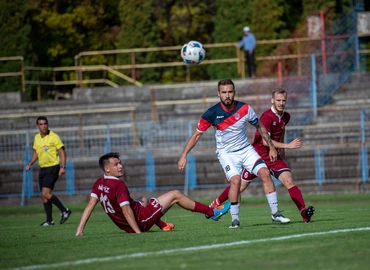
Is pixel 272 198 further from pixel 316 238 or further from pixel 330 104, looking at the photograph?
pixel 330 104

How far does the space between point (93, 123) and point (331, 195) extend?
32.6 feet

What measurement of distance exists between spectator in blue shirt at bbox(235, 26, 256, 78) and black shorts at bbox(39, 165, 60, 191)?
17.9 metres

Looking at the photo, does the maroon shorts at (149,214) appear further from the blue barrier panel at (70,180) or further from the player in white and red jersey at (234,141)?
the blue barrier panel at (70,180)

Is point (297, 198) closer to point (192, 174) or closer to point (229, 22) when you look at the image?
point (192, 174)

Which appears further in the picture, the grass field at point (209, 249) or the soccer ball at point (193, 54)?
the soccer ball at point (193, 54)

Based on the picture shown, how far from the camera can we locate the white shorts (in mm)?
12953

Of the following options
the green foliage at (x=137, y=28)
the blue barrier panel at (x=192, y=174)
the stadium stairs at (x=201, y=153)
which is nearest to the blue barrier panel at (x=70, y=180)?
the stadium stairs at (x=201, y=153)

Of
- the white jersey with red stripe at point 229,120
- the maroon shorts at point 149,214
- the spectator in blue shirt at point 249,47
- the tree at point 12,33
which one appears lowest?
the maroon shorts at point 149,214

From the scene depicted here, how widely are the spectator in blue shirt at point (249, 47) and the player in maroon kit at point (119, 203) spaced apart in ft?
76.7

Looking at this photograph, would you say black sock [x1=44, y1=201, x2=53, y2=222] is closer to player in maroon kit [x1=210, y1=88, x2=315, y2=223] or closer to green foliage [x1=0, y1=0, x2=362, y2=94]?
player in maroon kit [x1=210, y1=88, x2=315, y2=223]

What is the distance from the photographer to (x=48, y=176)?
61.1 feet

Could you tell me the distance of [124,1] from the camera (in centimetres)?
4400

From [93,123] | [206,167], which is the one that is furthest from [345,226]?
[93,123]

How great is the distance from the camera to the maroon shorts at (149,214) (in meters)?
12.1
